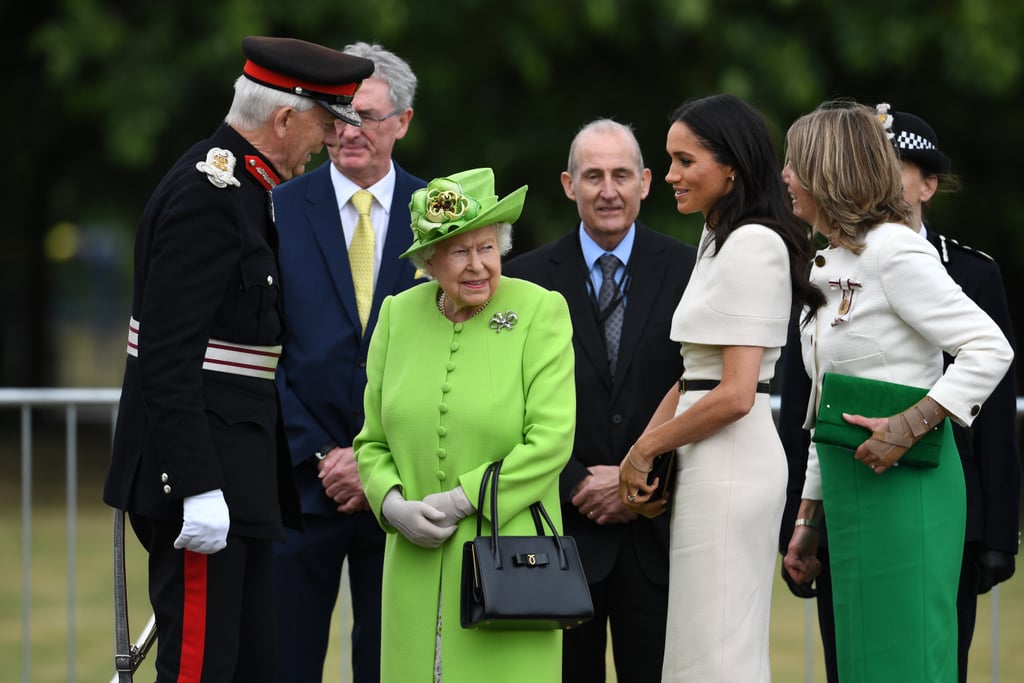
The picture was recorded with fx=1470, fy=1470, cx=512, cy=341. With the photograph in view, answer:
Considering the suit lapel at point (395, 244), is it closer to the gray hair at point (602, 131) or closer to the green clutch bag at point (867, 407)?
the gray hair at point (602, 131)

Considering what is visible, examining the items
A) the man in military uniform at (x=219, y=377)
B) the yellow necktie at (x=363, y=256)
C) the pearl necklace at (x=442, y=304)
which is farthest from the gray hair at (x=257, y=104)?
the yellow necktie at (x=363, y=256)

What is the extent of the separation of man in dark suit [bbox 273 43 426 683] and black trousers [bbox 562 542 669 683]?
2.18ft

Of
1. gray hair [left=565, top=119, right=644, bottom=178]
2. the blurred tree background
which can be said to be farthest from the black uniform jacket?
the blurred tree background

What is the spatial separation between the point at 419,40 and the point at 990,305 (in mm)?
7639

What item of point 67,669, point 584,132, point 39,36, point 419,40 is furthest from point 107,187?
point 584,132

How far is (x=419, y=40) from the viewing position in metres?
11.2

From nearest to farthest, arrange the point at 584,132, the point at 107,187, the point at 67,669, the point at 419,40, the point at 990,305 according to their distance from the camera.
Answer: the point at 990,305 < the point at 584,132 < the point at 67,669 < the point at 419,40 < the point at 107,187

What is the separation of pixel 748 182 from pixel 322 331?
4.70 feet

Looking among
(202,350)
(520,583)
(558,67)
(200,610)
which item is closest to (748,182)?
(520,583)

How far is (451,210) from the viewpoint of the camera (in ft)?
12.3

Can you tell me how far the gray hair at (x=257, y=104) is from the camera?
12.5ft

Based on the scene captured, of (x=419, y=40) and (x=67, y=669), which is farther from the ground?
(x=419, y=40)

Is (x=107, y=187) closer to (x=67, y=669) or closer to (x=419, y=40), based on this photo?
(x=419, y=40)

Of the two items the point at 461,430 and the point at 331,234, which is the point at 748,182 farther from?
the point at 331,234
